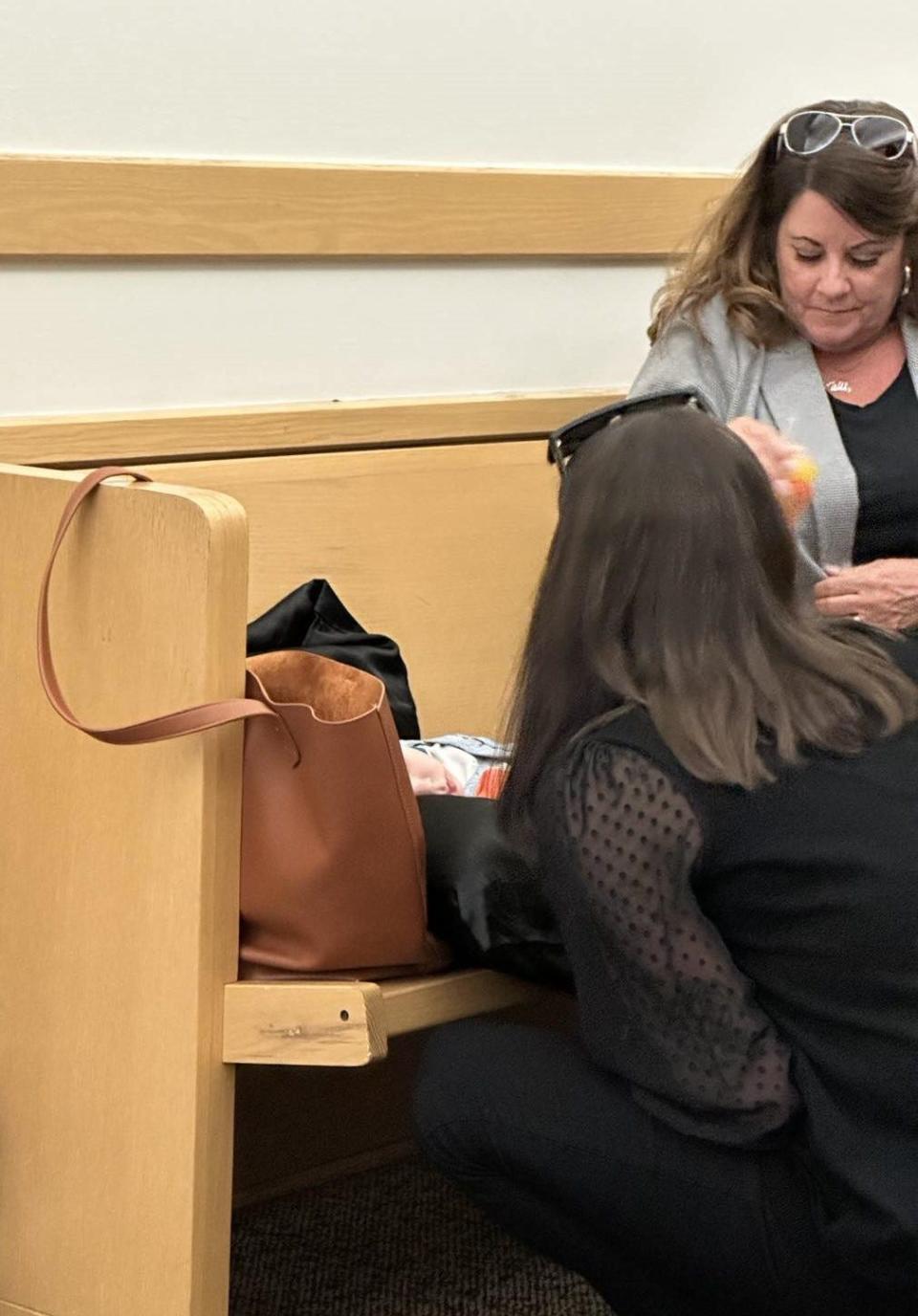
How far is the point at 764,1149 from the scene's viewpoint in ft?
5.39

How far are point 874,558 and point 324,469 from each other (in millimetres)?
768

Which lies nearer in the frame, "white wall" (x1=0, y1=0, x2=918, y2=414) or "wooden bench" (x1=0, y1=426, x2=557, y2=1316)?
"wooden bench" (x1=0, y1=426, x2=557, y2=1316)

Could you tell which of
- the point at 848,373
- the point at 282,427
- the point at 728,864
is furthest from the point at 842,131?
the point at 728,864

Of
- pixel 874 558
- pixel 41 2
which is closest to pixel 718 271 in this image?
pixel 874 558

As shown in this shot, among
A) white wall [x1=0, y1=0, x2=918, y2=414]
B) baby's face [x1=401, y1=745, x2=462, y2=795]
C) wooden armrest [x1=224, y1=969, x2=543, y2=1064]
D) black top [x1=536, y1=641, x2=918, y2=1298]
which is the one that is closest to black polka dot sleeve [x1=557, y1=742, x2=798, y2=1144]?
black top [x1=536, y1=641, x2=918, y2=1298]

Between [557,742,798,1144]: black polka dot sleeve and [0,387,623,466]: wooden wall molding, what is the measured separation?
0.92 meters

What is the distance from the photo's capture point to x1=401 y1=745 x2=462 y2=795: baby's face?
6.81ft

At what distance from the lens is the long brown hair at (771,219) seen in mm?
2434

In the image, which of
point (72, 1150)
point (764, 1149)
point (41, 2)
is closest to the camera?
point (764, 1149)

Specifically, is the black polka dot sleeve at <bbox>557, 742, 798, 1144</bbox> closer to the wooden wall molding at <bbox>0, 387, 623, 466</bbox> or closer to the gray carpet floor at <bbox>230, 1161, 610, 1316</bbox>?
the gray carpet floor at <bbox>230, 1161, 610, 1316</bbox>

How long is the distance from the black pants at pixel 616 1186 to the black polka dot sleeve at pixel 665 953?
64mm

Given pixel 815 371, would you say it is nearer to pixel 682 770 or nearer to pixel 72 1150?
pixel 682 770

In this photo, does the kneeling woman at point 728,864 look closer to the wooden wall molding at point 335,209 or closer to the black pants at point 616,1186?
the black pants at point 616,1186

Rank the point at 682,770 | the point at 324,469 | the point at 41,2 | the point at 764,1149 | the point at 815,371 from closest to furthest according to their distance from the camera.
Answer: the point at 682,770
the point at 764,1149
the point at 41,2
the point at 324,469
the point at 815,371
